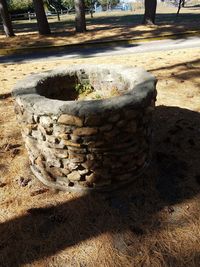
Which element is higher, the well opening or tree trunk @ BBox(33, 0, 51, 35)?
the well opening

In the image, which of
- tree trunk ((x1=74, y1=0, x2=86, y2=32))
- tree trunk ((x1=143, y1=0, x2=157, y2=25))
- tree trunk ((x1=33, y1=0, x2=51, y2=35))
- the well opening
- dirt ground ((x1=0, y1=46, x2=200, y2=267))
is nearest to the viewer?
dirt ground ((x1=0, y1=46, x2=200, y2=267))

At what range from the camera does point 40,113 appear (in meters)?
3.57

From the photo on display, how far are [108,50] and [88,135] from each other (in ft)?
32.7

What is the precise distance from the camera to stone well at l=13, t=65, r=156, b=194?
3.43 metres

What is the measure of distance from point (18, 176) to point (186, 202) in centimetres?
253

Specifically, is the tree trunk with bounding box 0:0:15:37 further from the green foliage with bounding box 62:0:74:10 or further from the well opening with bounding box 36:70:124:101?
the green foliage with bounding box 62:0:74:10

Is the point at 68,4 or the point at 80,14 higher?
the point at 80,14

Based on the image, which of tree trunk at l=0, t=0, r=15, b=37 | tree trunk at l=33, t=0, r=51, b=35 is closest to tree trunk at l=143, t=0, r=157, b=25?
tree trunk at l=33, t=0, r=51, b=35

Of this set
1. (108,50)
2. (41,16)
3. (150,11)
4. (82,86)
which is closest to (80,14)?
(41,16)

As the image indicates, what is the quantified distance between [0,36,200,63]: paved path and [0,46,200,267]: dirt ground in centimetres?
759

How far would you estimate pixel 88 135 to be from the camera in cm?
348

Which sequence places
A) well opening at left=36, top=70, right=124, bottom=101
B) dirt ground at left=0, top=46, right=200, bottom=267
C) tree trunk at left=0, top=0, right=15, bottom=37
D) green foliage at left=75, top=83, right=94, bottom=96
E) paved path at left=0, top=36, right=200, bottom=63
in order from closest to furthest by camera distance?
1. dirt ground at left=0, top=46, right=200, bottom=267
2. well opening at left=36, top=70, right=124, bottom=101
3. green foliage at left=75, top=83, right=94, bottom=96
4. paved path at left=0, top=36, right=200, bottom=63
5. tree trunk at left=0, top=0, right=15, bottom=37

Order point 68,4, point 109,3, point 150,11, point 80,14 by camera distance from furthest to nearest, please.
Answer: point 109,3, point 68,4, point 150,11, point 80,14

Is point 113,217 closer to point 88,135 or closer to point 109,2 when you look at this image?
point 88,135
